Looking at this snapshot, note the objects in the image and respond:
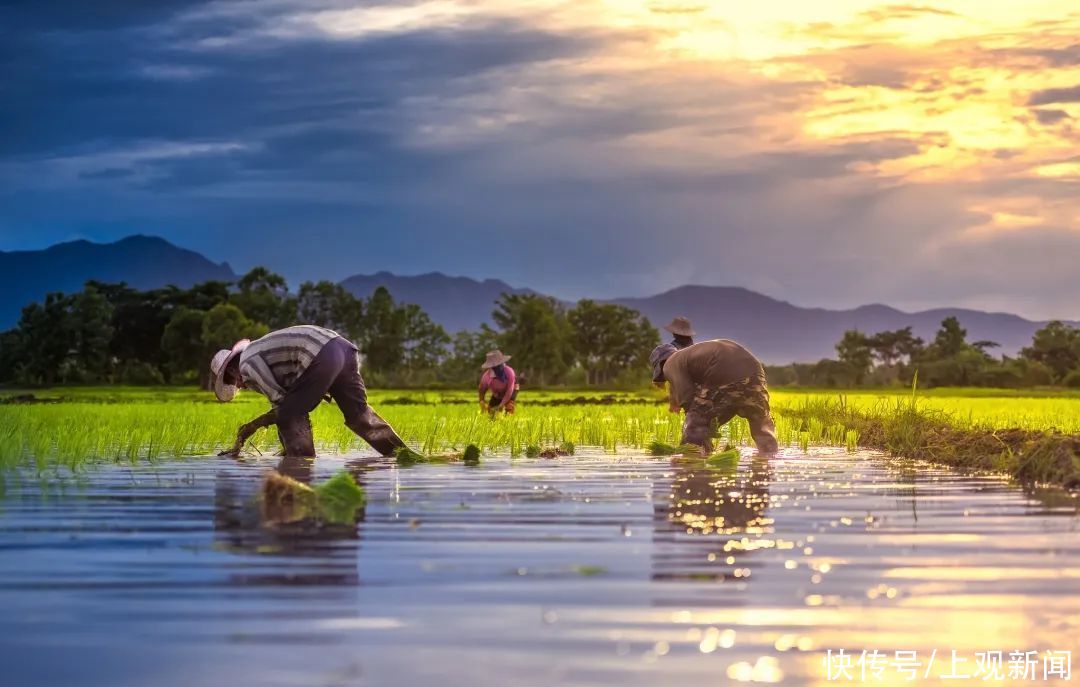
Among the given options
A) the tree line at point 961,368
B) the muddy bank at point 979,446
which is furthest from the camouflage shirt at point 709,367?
the tree line at point 961,368

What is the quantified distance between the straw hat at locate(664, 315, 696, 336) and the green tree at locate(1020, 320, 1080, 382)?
63.0 meters

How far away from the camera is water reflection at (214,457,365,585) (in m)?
6.12

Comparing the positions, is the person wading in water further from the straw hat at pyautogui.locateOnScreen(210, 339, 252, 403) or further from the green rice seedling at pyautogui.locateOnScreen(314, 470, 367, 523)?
the green rice seedling at pyautogui.locateOnScreen(314, 470, 367, 523)

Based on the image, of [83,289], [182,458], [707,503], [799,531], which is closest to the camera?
[799,531]

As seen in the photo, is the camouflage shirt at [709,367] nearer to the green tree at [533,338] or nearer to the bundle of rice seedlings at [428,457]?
the bundle of rice seedlings at [428,457]

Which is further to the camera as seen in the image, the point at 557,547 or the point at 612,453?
the point at 612,453

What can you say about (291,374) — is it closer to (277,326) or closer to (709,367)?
(709,367)

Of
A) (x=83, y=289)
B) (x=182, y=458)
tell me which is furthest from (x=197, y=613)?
(x=83, y=289)

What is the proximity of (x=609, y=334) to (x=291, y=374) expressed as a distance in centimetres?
8623

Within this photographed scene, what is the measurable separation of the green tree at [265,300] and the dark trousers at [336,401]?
8517 centimetres

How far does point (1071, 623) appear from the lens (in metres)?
5.02

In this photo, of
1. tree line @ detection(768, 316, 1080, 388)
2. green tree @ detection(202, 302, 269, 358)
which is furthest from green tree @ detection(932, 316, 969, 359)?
green tree @ detection(202, 302, 269, 358)

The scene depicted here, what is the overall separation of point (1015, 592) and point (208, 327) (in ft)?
274

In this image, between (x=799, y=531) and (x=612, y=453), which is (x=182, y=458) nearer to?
(x=612, y=453)
